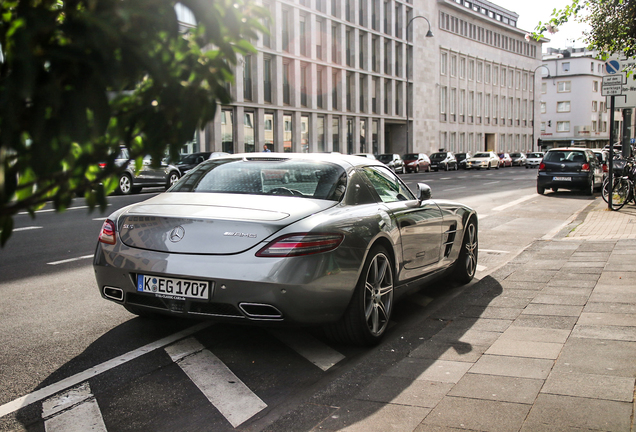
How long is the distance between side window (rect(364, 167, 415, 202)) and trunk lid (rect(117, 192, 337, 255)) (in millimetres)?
974

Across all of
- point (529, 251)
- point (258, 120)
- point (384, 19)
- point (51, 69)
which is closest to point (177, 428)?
point (51, 69)

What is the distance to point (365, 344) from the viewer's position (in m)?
4.85

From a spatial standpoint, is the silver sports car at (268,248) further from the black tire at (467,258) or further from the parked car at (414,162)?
the parked car at (414,162)

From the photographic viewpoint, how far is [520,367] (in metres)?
4.19

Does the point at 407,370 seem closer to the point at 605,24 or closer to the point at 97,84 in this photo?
the point at 97,84

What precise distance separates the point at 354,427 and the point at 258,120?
4224 cm

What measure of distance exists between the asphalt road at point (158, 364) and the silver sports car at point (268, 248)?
30 cm

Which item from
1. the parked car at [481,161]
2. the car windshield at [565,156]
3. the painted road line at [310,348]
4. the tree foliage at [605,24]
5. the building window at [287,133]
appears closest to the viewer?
the painted road line at [310,348]

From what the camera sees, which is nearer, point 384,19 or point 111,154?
point 111,154

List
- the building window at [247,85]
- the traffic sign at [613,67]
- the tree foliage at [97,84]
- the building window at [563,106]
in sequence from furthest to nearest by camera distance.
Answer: the building window at [563,106], the building window at [247,85], the traffic sign at [613,67], the tree foliage at [97,84]

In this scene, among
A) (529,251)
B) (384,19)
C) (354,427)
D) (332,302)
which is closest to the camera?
(354,427)

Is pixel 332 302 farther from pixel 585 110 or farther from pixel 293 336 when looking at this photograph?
pixel 585 110

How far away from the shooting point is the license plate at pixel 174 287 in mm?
4309

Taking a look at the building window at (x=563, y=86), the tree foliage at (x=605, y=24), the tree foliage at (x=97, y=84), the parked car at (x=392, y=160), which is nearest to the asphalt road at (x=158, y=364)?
the tree foliage at (x=97, y=84)
